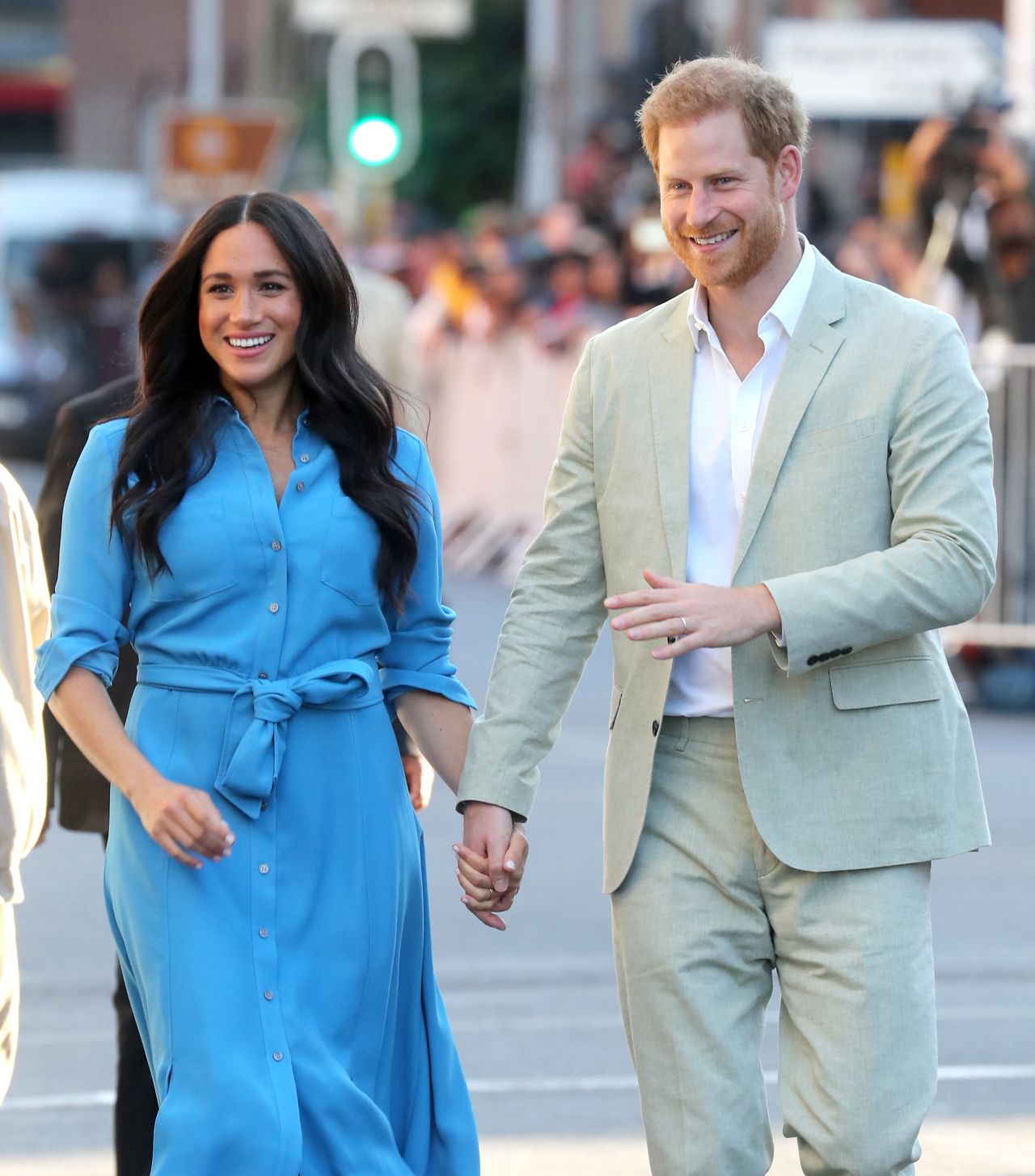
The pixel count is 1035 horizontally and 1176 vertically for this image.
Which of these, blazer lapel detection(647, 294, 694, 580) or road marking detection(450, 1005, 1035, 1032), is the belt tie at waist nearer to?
blazer lapel detection(647, 294, 694, 580)

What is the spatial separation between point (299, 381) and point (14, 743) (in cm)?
81

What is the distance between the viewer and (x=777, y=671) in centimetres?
437

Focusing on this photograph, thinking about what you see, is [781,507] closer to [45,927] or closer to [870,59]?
[45,927]

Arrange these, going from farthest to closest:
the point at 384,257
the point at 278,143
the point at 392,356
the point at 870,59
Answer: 1. the point at 384,257
2. the point at 278,143
3. the point at 870,59
4. the point at 392,356

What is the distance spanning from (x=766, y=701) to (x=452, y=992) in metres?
3.54

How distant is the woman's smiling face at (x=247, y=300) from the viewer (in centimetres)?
446

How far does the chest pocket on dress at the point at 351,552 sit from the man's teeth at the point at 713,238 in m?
0.74

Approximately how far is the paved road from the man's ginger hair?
2.66m

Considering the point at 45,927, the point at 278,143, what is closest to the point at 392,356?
the point at 45,927

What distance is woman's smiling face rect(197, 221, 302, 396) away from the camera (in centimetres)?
446

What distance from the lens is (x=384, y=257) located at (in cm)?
2373

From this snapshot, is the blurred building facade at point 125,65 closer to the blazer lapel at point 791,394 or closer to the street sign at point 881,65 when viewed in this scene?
the street sign at point 881,65

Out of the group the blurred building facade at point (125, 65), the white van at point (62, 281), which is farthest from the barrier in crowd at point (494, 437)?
the blurred building facade at point (125, 65)

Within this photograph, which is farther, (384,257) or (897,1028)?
(384,257)
